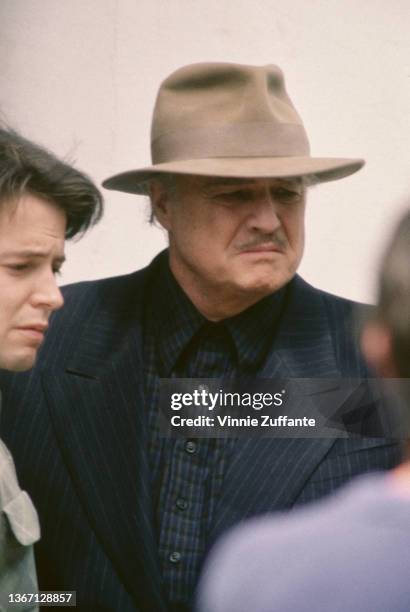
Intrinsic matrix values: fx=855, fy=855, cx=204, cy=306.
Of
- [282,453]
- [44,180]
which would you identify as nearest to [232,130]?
[44,180]

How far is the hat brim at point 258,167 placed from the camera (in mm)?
1119

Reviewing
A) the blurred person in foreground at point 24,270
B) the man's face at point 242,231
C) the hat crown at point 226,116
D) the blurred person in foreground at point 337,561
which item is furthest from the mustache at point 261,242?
the blurred person in foreground at point 337,561

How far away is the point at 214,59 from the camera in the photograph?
1.22 metres

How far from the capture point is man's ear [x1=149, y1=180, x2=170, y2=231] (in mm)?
1220

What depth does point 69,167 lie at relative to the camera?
1118 millimetres

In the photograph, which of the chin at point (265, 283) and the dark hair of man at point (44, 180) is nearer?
the dark hair of man at point (44, 180)

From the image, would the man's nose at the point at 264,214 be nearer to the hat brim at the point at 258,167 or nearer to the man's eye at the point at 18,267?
the hat brim at the point at 258,167

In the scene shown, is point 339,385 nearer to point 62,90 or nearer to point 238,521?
point 238,521

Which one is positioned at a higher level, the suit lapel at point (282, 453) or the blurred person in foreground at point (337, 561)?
the suit lapel at point (282, 453)

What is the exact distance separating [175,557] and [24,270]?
0.43 metres

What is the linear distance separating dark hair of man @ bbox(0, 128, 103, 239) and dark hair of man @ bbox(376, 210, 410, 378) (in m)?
0.45

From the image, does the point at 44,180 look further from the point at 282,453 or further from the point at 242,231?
the point at 282,453

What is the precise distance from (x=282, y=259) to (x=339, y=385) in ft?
0.63

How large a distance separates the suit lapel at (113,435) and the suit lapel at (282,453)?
0.37 ft
